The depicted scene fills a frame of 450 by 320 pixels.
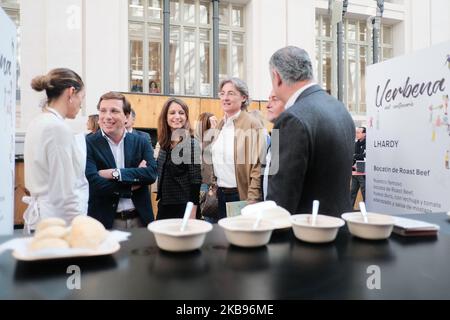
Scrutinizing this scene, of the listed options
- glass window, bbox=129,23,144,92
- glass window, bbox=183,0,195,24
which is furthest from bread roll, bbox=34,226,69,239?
glass window, bbox=183,0,195,24

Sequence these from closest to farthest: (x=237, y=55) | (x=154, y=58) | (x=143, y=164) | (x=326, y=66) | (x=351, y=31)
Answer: (x=143, y=164) < (x=154, y=58) < (x=237, y=55) < (x=326, y=66) < (x=351, y=31)

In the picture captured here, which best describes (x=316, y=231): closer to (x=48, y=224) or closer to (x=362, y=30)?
(x=48, y=224)

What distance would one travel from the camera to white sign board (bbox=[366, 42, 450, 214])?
2.36m

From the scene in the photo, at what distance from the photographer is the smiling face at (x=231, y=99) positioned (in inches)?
118

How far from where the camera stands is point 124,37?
9.16 metres

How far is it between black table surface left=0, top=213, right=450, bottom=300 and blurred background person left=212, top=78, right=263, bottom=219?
1.57 meters

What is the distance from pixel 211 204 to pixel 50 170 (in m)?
1.30

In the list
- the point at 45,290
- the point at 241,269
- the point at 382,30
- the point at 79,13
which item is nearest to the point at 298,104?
the point at 241,269

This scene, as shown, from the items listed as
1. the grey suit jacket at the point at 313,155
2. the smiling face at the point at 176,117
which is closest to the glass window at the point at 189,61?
the smiling face at the point at 176,117

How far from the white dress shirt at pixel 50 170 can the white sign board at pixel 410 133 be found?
228 cm

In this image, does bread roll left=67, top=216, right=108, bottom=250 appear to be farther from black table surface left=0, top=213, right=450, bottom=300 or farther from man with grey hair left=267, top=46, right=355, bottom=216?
man with grey hair left=267, top=46, right=355, bottom=216

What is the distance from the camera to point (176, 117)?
3.10m

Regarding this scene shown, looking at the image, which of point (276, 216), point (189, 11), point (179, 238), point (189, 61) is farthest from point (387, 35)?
point (179, 238)

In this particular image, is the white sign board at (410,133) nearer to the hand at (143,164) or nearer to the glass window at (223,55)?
the hand at (143,164)
